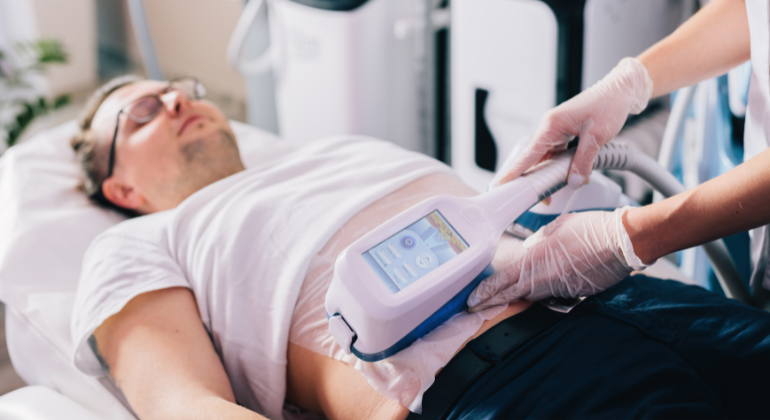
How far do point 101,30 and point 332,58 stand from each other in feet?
7.91

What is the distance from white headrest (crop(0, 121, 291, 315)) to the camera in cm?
119

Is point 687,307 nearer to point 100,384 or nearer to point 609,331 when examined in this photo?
point 609,331

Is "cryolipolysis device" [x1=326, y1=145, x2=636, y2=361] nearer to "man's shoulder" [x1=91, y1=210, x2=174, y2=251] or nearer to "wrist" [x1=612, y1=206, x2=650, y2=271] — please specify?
"wrist" [x1=612, y1=206, x2=650, y2=271]

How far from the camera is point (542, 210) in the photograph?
1027 millimetres

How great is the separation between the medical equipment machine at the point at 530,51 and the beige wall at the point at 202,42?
1880 mm

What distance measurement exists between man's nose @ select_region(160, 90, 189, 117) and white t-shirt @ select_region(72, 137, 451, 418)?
26cm

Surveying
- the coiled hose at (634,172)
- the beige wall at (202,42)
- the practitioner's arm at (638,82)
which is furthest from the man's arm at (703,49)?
the beige wall at (202,42)

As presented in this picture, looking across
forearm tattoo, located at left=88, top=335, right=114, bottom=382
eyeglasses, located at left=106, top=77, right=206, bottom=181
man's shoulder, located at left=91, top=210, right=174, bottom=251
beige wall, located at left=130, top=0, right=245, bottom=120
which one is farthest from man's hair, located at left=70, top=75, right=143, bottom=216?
beige wall, located at left=130, top=0, right=245, bottom=120

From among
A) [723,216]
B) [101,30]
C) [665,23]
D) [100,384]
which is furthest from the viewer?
[101,30]

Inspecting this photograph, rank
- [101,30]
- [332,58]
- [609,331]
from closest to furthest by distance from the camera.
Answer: [609,331] → [332,58] → [101,30]

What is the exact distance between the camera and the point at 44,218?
129 centimetres

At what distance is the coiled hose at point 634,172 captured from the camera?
94 centimetres

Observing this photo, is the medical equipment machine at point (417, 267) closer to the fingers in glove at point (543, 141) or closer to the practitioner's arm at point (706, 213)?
the fingers in glove at point (543, 141)

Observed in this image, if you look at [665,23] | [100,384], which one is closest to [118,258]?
[100,384]
